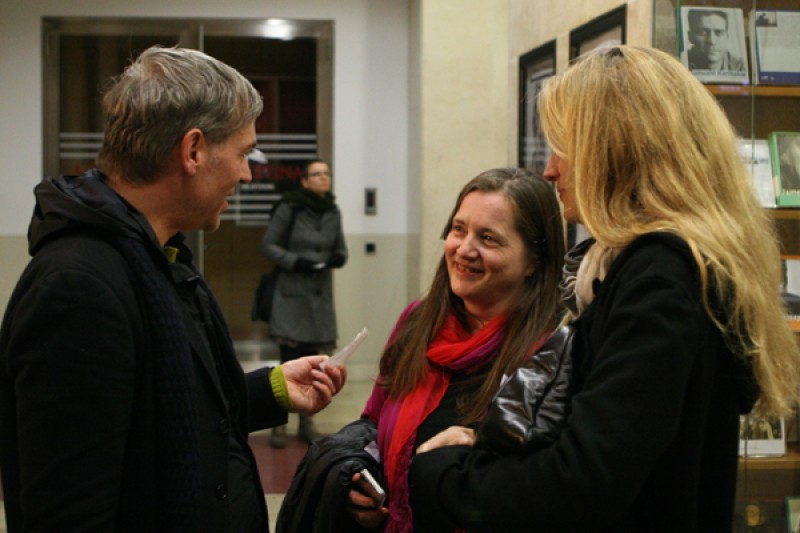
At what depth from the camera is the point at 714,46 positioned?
120 inches

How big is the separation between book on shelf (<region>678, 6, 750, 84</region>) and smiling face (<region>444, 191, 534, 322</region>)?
128 cm

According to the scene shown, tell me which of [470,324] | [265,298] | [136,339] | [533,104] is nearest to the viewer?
[136,339]

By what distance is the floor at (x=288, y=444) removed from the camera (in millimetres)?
4664

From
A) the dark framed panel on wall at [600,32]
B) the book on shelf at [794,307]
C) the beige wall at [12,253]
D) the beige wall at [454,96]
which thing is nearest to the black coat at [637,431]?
the book on shelf at [794,307]

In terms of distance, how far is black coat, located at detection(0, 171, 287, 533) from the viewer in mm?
1324

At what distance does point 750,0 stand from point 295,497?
2233 millimetres

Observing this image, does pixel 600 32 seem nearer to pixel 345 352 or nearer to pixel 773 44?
pixel 773 44

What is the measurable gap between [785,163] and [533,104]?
5.48 ft

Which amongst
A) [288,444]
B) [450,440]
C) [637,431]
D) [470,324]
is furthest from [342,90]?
[637,431]

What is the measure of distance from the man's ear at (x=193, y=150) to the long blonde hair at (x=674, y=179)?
63 centimetres

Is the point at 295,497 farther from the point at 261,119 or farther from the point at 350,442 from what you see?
the point at 261,119

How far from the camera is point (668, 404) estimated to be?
122 cm

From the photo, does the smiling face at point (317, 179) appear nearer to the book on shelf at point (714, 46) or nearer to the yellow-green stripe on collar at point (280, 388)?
the book on shelf at point (714, 46)

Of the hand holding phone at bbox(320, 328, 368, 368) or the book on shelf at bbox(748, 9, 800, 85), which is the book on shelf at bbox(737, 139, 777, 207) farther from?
the hand holding phone at bbox(320, 328, 368, 368)
